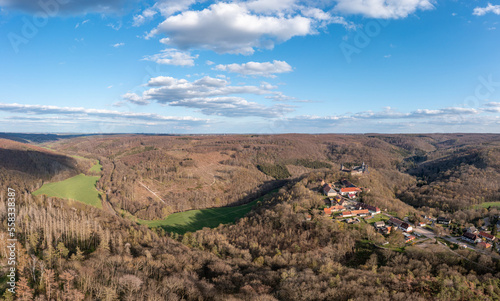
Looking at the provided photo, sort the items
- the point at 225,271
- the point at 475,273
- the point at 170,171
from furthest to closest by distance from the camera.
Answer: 1. the point at 170,171
2. the point at 225,271
3. the point at 475,273

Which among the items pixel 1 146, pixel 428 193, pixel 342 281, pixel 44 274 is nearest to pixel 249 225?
pixel 342 281

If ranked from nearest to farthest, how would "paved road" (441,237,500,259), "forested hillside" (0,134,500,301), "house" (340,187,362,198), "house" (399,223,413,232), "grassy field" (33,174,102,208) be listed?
"forested hillside" (0,134,500,301) < "paved road" (441,237,500,259) < "house" (399,223,413,232) < "house" (340,187,362,198) < "grassy field" (33,174,102,208)

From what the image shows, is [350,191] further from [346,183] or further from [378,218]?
[378,218]

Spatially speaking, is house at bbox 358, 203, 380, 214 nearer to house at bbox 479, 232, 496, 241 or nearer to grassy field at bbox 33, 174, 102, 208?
house at bbox 479, 232, 496, 241

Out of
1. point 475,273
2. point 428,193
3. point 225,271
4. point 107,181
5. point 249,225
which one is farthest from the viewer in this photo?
point 107,181

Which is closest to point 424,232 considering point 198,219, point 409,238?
point 409,238

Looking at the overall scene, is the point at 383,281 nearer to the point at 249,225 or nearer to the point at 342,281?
the point at 342,281

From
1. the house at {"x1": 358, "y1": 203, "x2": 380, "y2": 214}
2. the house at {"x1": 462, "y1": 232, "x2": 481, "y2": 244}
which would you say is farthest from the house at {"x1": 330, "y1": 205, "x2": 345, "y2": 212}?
the house at {"x1": 462, "y1": 232, "x2": 481, "y2": 244}
